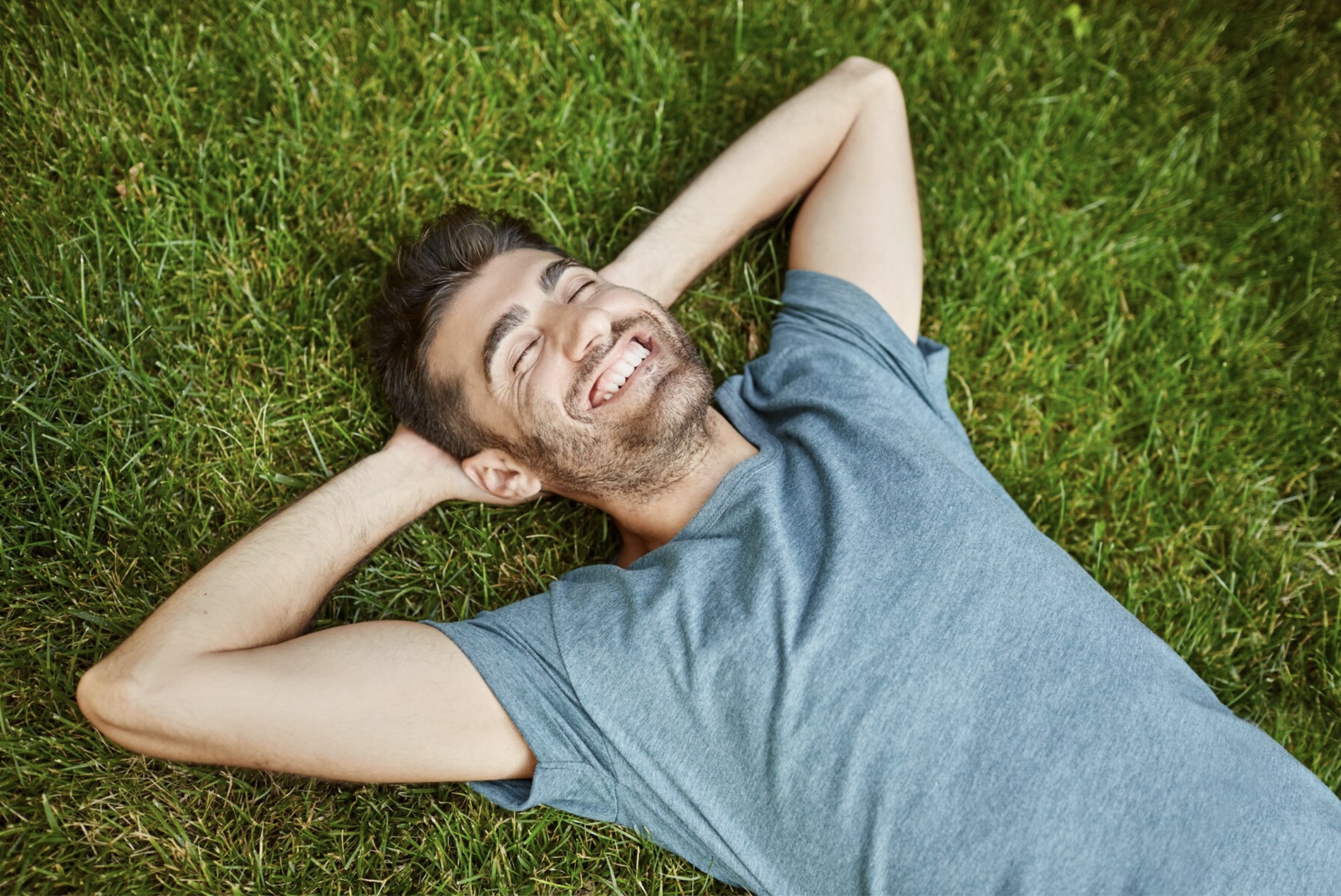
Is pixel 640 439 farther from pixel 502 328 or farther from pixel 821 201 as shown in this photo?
pixel 821 201

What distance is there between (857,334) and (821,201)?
2.13 ft

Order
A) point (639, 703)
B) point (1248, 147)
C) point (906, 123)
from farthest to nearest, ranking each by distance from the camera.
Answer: point (1248, 147) → point (906, 123) → point (639, 703)

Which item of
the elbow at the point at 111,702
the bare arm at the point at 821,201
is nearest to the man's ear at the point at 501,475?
the bare arm at the point at 821,201

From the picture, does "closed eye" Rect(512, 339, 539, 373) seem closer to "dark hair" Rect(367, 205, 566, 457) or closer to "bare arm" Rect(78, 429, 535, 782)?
"dark hair" Rect(367, 205, 566, 457)

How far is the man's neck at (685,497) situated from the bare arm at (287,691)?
0.78 meters

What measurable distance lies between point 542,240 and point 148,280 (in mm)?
1449

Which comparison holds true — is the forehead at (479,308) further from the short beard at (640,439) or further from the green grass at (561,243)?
the green grass at (561,243)

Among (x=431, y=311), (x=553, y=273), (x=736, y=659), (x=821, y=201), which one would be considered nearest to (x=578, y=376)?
(x=553, y=273)

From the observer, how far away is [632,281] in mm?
3535

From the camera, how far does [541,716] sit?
2.68m

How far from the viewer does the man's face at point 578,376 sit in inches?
118

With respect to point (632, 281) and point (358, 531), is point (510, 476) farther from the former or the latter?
point (632, 281)

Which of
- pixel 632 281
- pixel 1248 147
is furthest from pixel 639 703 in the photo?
pixel 1248 147

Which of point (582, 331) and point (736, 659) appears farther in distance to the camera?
point (582, 331)
